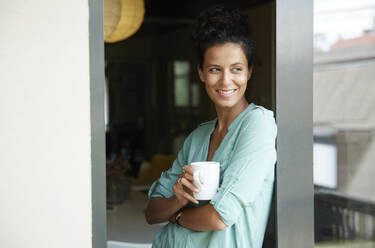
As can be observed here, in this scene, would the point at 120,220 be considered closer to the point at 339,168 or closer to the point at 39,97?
the point at 39,97

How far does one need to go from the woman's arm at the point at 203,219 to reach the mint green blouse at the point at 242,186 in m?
0.03

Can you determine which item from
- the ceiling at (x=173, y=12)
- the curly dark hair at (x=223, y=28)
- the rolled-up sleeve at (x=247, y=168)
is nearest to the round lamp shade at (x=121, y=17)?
the curly dark hair at (x=223, y=28)

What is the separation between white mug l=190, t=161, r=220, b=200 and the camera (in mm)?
1189

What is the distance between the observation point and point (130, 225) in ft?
8.09

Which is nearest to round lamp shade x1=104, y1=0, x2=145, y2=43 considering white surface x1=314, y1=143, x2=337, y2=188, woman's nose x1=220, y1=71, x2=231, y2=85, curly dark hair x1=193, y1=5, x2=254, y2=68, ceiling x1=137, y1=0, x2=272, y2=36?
curly dark hair x1=193, y1=5, x2=254, y2=68

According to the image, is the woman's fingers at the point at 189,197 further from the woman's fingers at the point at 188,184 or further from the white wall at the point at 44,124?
the white wall at the point at 44,124

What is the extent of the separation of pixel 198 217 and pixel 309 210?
40 cm

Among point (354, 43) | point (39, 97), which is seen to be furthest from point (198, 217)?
point (354, 43)

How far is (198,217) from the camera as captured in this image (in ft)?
4.13

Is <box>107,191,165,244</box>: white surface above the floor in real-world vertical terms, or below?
above

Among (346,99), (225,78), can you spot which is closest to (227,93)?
(225,78)

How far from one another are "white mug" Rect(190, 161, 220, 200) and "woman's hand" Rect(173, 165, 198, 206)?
15mm

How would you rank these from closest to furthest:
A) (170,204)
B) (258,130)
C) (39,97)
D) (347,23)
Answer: (39,97), (258,130), (170,204), (347,23)

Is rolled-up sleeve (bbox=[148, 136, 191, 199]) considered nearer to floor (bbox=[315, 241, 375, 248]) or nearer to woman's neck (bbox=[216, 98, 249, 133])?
woman's neck (bbox=[216, 98, 249, 133])
